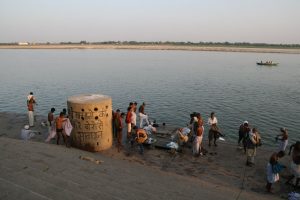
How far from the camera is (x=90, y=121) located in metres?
13.2

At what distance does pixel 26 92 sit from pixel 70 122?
2783 centimetres

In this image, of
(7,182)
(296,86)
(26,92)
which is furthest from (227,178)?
(296,86)

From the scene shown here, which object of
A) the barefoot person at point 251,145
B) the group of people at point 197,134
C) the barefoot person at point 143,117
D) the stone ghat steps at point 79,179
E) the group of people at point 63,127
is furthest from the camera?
the barefoot person at point 143,117

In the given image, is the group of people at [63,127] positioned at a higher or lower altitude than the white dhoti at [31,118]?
higher

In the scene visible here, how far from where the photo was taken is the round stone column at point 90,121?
1312cm

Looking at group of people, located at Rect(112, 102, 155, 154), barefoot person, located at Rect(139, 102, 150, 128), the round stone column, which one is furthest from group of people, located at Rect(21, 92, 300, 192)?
barefoot person, located at Rect(139, 102, 150, 128)

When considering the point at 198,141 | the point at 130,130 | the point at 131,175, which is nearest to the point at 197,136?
the point at 198,141

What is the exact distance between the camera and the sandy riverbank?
8336 mm

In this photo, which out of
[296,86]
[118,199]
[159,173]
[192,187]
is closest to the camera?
[118,199]

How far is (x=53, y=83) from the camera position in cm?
4669

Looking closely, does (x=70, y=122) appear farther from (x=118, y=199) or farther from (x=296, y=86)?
(x=296, y=86)

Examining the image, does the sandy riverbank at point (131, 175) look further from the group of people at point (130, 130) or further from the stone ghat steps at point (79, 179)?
the group of people at point (130, 130)

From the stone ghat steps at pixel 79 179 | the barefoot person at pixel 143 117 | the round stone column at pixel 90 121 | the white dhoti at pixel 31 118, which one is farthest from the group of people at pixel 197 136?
the white dhoti at pixel 31 118

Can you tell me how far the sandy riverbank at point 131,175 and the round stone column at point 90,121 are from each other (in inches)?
29.4
